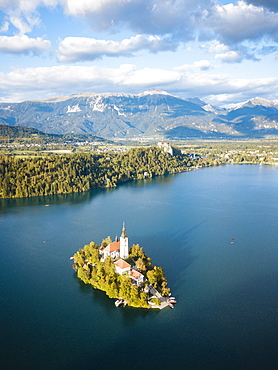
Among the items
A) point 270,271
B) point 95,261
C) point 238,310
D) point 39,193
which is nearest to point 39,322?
point 95,261

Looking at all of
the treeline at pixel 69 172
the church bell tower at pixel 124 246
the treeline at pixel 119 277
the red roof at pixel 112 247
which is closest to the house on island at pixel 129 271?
the treeline at pixel 119 277

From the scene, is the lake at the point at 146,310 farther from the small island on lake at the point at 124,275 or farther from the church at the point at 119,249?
the church at the point at 119,249

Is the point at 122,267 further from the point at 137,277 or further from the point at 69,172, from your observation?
the point at 69,172

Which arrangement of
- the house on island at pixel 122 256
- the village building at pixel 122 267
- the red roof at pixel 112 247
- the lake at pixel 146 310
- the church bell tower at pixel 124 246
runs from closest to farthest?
1. the lake at pixel 146 310
2. the house on island at pixel 122 256
3. the village building at pixel 122 267
4. the church bell tower at pixel 124 246
5. the red roof at pixel 112 247

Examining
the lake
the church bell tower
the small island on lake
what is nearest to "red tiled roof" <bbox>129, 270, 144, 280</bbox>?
Result: the small island on lake

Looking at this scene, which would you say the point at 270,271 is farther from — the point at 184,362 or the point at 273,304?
the point at 184,362
